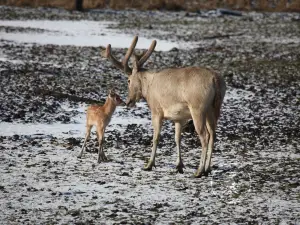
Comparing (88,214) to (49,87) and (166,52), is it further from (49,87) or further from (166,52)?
(166,52)

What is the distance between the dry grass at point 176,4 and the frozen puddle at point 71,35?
7.59 m

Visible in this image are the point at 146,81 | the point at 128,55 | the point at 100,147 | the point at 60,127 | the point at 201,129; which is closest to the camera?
the point at 201,129

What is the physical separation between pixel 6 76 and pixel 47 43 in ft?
23.8

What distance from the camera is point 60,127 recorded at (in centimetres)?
1357

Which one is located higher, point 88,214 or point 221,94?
point 221,94

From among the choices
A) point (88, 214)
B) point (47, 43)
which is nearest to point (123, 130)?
point (88, 214)

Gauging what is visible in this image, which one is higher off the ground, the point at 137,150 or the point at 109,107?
the point at 109,107

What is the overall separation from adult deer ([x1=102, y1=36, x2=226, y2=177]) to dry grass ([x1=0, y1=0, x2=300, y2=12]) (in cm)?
2810

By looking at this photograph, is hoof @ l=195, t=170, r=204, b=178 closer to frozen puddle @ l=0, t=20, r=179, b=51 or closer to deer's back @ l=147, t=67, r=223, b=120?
deer's back @ l=147, t=67, r=223, b=120

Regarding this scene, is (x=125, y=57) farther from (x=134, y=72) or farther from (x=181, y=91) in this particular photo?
(x=181, y=91)

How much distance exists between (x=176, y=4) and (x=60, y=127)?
28.1 m

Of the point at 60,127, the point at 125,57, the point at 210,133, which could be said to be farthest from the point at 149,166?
the point at 60,127

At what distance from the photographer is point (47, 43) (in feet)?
82.2

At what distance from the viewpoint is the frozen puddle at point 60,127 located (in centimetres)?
1301
